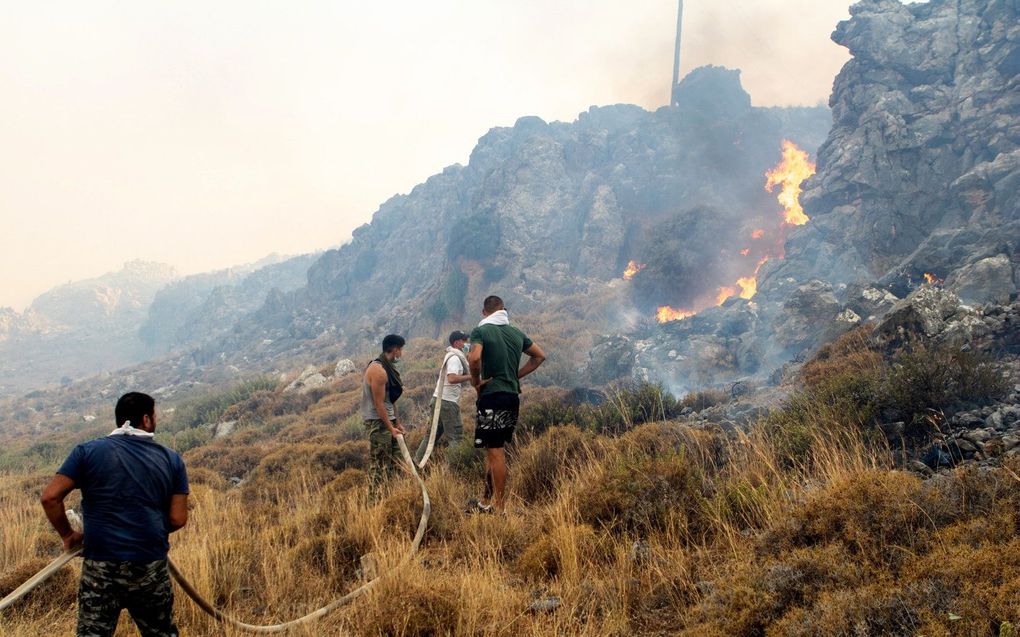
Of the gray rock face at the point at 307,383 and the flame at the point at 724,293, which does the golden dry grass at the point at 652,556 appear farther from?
the flame at the point at 724,293

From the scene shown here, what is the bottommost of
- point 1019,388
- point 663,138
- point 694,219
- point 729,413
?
point 729,413

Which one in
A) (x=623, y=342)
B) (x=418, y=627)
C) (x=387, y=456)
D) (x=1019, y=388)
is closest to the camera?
(x=418, y=627)

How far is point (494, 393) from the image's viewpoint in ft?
18.2

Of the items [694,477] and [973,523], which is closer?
[973,523]

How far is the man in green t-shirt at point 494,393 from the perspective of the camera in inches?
214

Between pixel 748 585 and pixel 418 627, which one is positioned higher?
pixel 748 585

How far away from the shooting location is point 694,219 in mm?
44469

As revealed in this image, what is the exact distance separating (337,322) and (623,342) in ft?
168

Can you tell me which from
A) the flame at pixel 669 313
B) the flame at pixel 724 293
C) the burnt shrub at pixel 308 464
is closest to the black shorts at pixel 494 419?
the burnt shrub at pixel 308 464

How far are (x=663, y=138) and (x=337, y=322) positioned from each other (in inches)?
1882

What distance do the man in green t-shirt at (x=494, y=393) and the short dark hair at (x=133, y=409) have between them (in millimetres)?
2897

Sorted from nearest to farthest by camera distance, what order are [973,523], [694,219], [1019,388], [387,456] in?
[973,523] → [1019,388] → [387,456] → [694,219]

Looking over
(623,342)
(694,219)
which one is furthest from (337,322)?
(623,342)

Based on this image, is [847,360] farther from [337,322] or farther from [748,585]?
[337,322]
